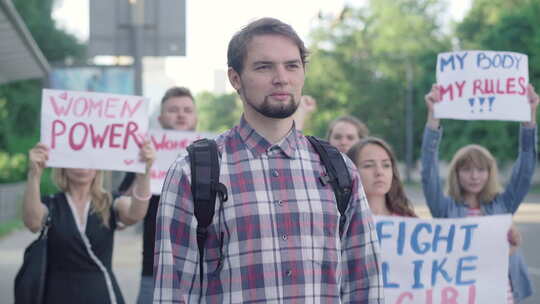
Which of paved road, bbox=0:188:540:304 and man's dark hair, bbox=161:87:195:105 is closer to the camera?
man's dark hair, bbox=161:87:195:105

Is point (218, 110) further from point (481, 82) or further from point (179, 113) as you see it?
point (179, 113)

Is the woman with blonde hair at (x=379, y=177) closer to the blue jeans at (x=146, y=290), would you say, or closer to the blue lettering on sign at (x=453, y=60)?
the blue lettering on sign at (x=453, y=60)

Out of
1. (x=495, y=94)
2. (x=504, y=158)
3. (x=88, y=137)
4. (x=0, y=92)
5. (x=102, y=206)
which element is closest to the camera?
(x=102, y=206)

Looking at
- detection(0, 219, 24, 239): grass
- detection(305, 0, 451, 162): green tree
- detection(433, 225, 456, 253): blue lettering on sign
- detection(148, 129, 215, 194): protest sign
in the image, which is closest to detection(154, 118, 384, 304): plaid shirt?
detection(433, 225, 456, 253): blue lettering on sign

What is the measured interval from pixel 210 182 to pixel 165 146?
10.2 feet

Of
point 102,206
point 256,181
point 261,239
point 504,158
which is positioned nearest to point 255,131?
point 256,181

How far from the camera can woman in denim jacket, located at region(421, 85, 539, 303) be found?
191 inches

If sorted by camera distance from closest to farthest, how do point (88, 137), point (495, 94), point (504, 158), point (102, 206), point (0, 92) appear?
point (102, 206)
point (88, 137)
point (495, 94)
point (0, 92)
point (504, 158)

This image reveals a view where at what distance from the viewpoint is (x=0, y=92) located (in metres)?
33.4

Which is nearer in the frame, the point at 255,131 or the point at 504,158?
the point at 255,131

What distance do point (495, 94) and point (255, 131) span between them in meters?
3.03

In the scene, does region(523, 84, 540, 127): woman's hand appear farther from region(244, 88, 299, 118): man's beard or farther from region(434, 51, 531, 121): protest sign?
region(244, 88, 299, 118): man's beard

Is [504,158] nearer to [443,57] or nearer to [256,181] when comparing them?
[443,57]

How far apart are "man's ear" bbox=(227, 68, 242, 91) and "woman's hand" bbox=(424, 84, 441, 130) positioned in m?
2.33
